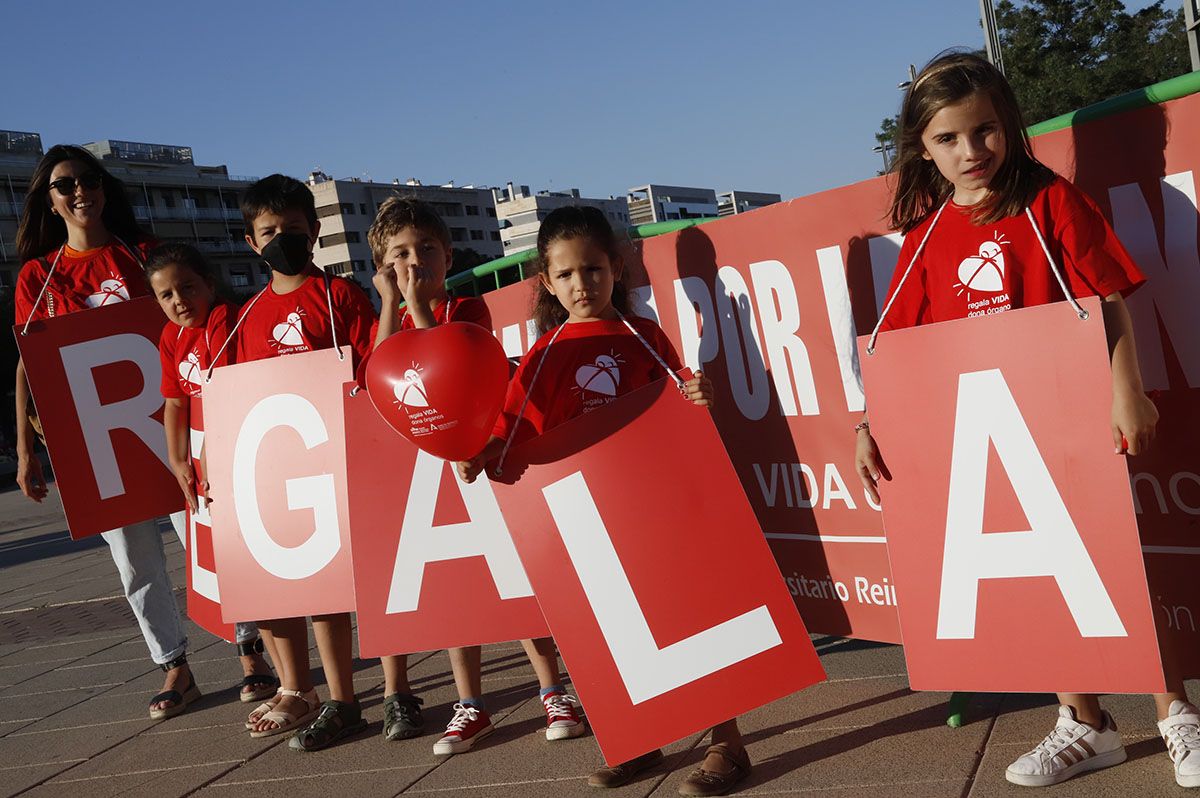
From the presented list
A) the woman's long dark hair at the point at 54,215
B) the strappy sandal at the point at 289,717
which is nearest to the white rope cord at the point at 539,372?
the strappy sandal at the point at 289,717

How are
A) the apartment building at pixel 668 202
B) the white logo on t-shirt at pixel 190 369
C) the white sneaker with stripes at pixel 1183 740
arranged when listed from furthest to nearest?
the apartment building at pixel 668 202
the white logo on t-shirt at pixel 190 369
the white sneaker with stripes at pixel 1183 740

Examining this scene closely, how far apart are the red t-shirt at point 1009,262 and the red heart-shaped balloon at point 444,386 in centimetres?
111

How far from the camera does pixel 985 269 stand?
281cm

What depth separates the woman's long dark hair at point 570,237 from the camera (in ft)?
11.3

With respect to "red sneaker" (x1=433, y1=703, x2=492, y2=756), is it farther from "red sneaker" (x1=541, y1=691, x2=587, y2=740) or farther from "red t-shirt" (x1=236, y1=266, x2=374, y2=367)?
"red t-shirt" (x1=236, y1=266, x2=374, y2=367)

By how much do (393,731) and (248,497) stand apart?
3.18 feet

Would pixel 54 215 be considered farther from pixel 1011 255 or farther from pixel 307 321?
pixel 1011 255

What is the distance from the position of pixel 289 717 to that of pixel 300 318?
4.85 feet

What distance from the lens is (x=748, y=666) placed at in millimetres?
3037

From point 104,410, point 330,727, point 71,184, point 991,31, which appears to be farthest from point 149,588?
point 991,31

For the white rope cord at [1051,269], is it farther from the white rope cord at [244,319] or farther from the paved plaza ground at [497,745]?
the white rope cord at [244,319]

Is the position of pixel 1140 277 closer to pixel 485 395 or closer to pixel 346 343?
pixel 485 395

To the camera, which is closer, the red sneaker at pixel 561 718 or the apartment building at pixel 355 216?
the red sneaker at pixel 561 718

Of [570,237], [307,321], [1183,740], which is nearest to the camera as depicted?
[1183,740]
